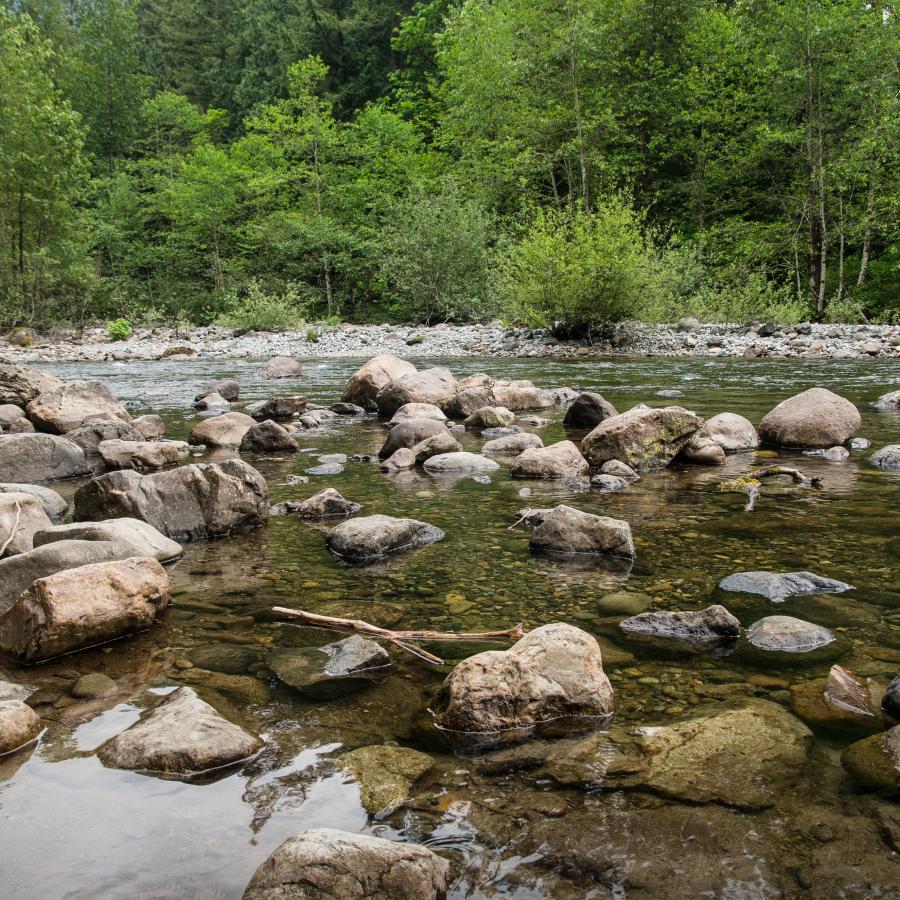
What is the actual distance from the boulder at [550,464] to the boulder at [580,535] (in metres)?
1.85

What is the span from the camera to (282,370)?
1612cm

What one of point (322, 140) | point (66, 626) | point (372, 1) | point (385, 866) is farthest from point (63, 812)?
point (372, 1)

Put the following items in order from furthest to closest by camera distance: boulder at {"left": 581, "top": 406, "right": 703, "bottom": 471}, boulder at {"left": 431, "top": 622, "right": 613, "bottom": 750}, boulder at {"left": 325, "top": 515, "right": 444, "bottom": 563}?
boulder at {"left": 581, "top": 406, "right": 703, "bottom": 471} → boulder at {"left": 325, "top": 515, "right": 444, "bottom": 563} → boulder at {"left": 431, "top": 622, "right": 613, "bottom": 750}

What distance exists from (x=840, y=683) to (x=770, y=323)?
19.8 meters

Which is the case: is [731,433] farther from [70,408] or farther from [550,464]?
[70,408]

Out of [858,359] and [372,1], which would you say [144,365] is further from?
[372,1]

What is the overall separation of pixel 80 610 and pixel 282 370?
44.3ft

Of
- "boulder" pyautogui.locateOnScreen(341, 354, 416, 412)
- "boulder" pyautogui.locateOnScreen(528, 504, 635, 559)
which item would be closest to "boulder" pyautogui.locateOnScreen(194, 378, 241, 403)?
"boulder" pyautogui.locateOnScreen(341, 354, 416, 412)

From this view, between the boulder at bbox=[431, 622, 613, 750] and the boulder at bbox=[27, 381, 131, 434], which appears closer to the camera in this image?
the boulder at bbox=[431, 622, 613, 750]

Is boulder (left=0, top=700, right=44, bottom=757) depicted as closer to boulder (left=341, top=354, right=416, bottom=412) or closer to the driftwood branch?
the driftwood branch

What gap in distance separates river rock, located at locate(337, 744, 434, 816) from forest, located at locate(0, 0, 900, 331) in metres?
16.6

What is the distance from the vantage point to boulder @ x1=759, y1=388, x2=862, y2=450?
7160mm

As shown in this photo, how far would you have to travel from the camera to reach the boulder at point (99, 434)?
297 inches

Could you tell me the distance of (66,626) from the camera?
2969 millimetres
